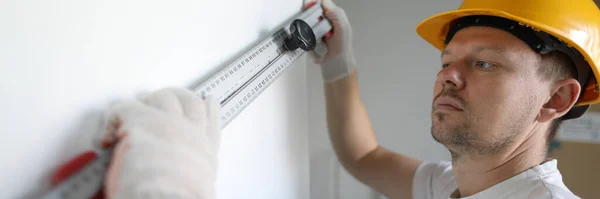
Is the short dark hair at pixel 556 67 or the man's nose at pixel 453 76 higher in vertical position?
the man's nose at pixel 453 76

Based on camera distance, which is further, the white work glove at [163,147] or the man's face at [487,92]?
the man's face at [487,92]

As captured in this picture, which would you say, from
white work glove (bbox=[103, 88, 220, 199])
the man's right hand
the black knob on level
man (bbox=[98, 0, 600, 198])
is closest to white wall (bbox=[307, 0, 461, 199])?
the man's right hand

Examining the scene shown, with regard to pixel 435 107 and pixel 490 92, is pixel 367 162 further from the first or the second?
pixel 490 92

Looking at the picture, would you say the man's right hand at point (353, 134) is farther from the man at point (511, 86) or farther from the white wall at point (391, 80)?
the white wall at point (391, 80)

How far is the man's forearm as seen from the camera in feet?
4.47

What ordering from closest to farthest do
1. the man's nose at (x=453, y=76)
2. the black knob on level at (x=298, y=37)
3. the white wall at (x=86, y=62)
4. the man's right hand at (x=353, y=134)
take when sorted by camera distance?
the white wall at (x=86, y=62) → the black knob on level at (x=298, y=37) → the man's nose at (x=453, y=76) → the man's right hand at (x=353, y=134)

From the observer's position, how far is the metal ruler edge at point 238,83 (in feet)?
1.37

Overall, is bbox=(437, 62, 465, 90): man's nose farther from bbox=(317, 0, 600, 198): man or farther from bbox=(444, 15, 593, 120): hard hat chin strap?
bbox=(444, 15, 593, 120): hard hat chin strap

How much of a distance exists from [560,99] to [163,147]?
102 centimetres

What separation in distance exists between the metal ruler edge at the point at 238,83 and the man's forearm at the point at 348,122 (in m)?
0.29

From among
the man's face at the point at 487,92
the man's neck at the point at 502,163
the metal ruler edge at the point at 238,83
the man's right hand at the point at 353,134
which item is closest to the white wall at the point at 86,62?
the metal ruler edge at the point at 238,83

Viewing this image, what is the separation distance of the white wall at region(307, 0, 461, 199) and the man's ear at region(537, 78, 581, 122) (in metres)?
0.67

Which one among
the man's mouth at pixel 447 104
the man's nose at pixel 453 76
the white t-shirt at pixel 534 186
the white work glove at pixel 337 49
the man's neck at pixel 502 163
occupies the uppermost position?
the white work glove at pixel 337 49

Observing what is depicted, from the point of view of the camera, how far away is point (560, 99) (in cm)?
103
